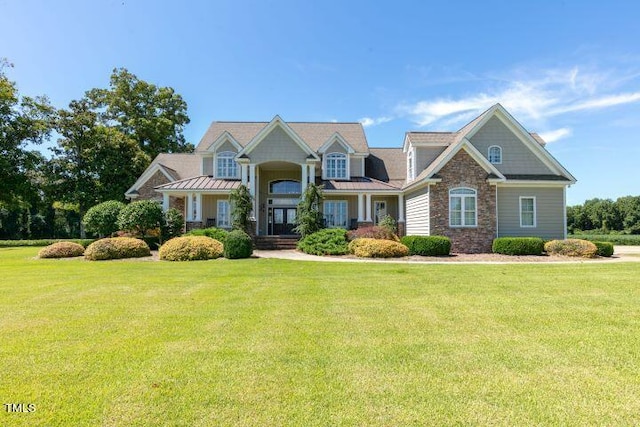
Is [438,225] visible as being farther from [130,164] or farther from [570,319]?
[130,164]

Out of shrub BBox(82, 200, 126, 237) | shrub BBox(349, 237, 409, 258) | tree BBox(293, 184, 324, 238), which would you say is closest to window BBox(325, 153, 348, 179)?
tree BBox(293, 184, 324, 238)

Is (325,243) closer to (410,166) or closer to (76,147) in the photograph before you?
(410,166)

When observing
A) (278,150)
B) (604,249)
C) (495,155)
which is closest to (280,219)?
(278,150)

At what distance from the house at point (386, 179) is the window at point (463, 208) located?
0.05 metres

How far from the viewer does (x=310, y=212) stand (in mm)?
20438

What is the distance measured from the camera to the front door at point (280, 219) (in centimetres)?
2461

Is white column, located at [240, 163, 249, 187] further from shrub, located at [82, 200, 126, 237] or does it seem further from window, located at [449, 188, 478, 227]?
window, located at [449, 188, 478, 227]

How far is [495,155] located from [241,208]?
14658 millimetres

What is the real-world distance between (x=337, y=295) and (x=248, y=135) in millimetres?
21028

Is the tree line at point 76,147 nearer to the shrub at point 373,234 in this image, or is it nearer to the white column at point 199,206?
the white column at point 199,206

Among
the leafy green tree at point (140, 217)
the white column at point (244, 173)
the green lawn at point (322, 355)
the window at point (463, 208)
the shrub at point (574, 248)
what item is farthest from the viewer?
the white column at point (244, 173)

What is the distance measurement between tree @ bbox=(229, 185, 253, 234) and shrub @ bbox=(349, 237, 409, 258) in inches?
271

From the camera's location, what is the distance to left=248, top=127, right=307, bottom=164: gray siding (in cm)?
2209

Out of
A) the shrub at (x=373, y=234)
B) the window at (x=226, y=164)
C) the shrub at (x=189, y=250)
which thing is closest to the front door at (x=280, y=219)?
the window at (x=226, y=164)
